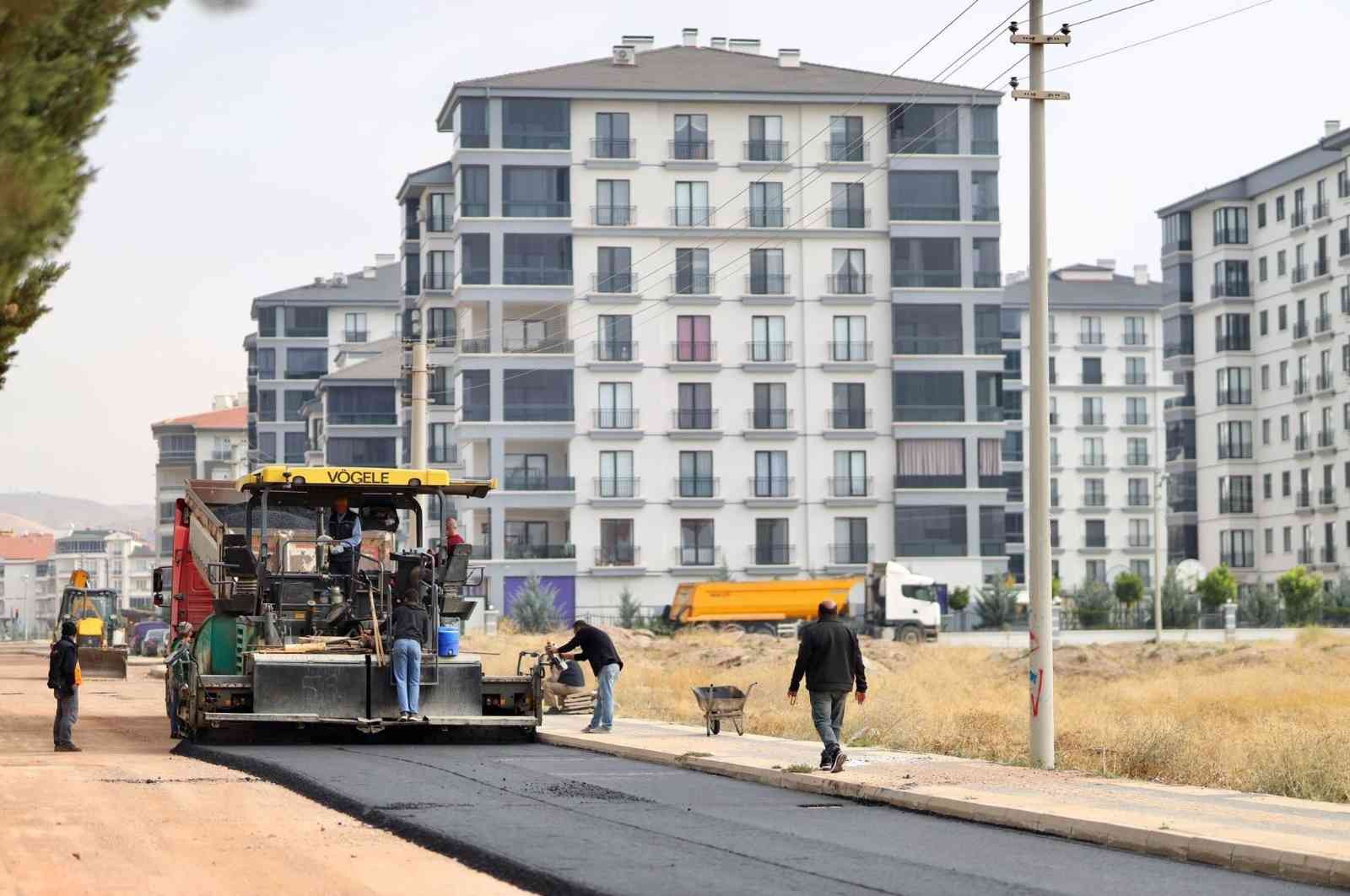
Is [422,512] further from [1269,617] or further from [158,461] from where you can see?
[158,461]

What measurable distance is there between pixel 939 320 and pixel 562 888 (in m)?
69.8

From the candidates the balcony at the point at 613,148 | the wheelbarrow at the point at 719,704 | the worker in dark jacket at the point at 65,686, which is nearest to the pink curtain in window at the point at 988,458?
the balcony at the point at 613,148

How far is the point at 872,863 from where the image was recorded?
13.1 metres

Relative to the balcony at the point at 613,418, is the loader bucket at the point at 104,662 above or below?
below

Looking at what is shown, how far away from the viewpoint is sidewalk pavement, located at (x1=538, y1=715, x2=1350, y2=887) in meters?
13.4

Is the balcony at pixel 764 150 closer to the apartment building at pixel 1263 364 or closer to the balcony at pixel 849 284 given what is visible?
the balcony at pixel 849 284

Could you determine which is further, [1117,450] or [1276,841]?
[1117,450]

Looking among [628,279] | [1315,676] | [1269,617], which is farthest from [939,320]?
[1315,676]

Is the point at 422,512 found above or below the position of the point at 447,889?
above

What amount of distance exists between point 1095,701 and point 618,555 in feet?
145

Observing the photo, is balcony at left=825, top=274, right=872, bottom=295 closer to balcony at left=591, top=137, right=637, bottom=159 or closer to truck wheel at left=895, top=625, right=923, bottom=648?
balcony at left=591, top=137, right=637, bottom=159

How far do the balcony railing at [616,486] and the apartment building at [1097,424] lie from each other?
40498 mm

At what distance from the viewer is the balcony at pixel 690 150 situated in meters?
79.8

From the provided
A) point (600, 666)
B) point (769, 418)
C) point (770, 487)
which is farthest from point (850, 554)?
point (600, 666)
